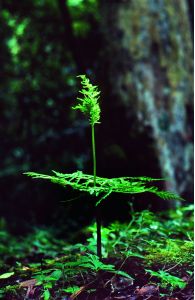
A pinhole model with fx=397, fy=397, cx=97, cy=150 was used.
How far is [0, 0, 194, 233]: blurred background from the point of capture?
4688 mm

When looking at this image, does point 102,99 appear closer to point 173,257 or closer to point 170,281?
point 173,257

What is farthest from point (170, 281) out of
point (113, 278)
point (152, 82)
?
point (152, 82)

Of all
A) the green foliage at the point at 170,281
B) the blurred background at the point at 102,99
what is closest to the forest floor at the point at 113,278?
the green foliage at the point at 170,281

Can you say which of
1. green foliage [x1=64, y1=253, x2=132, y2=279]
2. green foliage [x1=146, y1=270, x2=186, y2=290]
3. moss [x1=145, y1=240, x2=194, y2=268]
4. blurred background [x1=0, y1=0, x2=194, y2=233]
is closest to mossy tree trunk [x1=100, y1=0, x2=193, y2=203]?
blurred background [x1=0, y1=0, x2=194, y2=233]

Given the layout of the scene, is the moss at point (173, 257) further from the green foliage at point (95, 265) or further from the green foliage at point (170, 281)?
the green foliage at point (95, 265)

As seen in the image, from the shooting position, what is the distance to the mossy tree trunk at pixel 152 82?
15.1 feet

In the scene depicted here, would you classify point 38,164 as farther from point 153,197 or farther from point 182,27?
point 182,27

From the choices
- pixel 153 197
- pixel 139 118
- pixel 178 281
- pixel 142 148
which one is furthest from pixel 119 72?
pixel 178 281

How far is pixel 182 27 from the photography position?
5020 mm

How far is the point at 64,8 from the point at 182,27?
1.62 m

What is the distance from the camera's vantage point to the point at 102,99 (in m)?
5.05

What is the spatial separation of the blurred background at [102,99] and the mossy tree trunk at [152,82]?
0.04 feet

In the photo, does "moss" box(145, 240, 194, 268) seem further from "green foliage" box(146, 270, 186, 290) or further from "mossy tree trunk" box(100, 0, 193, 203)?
"mossy tree trunk" box(100, 0, 193, 203)

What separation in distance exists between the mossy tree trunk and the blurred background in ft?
0.04
